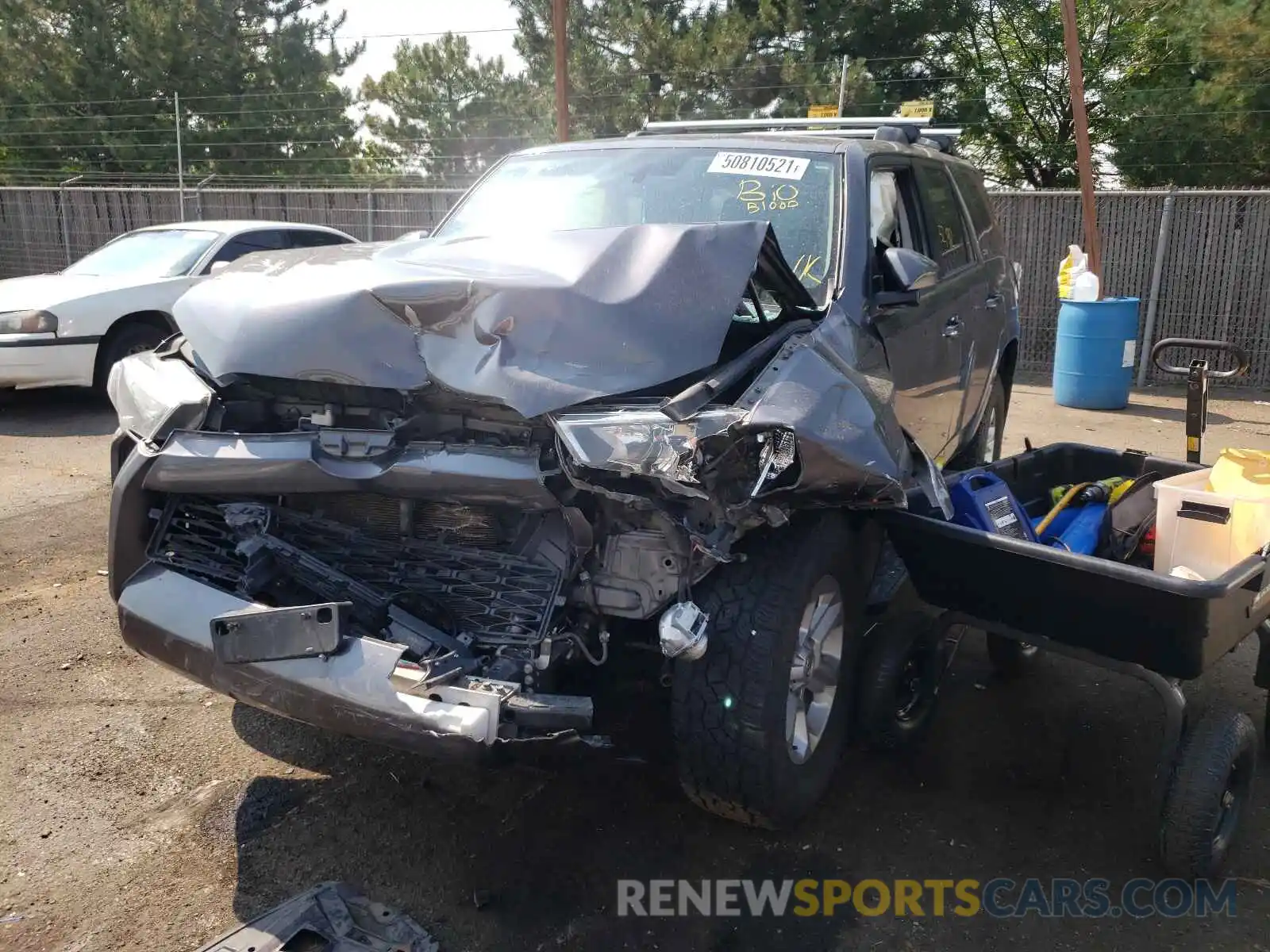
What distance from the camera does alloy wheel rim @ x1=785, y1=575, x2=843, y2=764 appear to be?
119 inches

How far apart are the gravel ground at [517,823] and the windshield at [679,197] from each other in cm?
178

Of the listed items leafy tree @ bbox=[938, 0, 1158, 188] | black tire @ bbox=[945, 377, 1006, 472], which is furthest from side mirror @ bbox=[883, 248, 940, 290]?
leafy tree @ bbox=[938, 0, 1158, 188]

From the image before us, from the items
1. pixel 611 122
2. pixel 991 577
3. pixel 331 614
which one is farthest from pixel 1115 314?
pixel 611 122

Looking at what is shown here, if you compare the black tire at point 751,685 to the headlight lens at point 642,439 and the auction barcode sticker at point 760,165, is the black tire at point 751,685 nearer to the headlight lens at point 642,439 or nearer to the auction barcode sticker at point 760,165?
the headlight lens at point 642,439

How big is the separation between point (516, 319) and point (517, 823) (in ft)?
5.13

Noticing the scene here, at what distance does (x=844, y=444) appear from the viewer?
275 cm

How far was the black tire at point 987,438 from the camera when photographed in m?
5.95

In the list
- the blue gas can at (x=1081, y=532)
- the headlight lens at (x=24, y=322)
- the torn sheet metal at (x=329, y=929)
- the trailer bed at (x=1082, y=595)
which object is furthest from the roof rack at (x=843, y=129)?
the headlight lens at (x=24, y=322)

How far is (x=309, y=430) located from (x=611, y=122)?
56.1 ft

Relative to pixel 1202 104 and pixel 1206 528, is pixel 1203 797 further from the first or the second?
pixel 1202 104

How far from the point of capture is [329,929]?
8.72 ft

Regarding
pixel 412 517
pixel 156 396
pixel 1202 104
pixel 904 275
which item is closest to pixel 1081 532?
pixel 904 275

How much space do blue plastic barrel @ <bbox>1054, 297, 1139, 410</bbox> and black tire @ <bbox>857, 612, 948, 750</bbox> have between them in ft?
24.1

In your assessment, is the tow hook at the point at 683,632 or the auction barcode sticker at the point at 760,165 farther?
the auction barcode sticker at the point at 760,165
